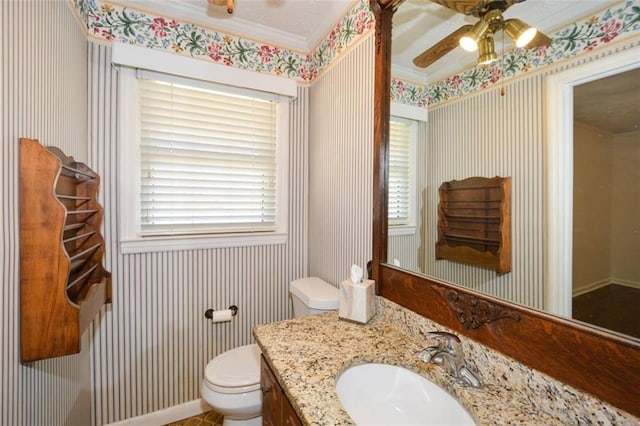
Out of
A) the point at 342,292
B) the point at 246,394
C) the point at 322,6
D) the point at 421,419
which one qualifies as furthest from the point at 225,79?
the point at 421,419

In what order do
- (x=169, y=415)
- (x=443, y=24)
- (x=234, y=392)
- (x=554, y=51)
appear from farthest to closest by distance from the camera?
(x=169, y=415) < (x=234, y=392) < (x=443, y=24) < (x=554, y=51)

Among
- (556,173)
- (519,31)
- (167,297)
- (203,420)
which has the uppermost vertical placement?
(519,31)

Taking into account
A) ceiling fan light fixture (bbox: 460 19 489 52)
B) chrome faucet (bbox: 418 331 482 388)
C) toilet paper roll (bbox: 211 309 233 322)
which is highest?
ceiling fan light fixture (bbox: 460 19 489 52)

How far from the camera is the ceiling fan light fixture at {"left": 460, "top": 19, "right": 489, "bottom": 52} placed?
35.6 inches

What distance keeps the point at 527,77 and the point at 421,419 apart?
1020 mm

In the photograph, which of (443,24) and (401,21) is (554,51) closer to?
(443,24)

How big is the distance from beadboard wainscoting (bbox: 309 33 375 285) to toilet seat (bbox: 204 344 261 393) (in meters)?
0.66

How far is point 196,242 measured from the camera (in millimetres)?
1818

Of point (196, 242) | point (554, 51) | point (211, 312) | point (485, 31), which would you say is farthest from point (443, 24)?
point (211, 312)

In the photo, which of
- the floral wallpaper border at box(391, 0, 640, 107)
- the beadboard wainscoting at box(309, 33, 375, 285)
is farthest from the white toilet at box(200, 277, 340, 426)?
the floral wallpaper border at box(391, 0, 640, 107)

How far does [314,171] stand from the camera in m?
2.05

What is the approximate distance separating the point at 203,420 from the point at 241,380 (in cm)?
69

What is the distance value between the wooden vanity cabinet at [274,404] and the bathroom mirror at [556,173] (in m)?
0.66

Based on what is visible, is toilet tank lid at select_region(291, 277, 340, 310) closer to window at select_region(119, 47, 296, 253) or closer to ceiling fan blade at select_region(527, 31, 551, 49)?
window at select_region(119, 47, 296, 253)
